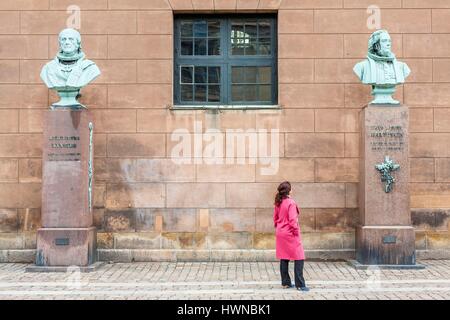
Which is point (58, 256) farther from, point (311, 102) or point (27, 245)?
point (311, 102)

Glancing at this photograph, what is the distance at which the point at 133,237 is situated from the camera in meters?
11.8

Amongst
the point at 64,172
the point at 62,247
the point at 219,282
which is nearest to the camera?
the point at 219,282

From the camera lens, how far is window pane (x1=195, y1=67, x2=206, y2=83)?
40.2 ft

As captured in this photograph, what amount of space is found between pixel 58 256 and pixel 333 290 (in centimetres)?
498

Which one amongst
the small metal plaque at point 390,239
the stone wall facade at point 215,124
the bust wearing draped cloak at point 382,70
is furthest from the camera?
the stone wall facade at point 215,124

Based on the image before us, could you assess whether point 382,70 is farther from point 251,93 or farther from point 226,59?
point 226,59

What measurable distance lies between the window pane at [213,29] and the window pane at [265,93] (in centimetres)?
147

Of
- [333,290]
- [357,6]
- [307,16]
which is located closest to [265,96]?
[307,16]

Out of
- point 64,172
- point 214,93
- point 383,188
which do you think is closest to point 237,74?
point 214,93

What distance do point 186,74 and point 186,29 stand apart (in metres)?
0.96

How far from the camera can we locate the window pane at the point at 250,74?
40.3 feet

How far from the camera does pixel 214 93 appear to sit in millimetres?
12305

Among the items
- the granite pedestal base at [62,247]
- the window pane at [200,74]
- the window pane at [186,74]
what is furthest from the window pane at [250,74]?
the granite pedestal base at [62,247]

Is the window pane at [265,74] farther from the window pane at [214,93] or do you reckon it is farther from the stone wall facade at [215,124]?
the window pane at [214,93]
